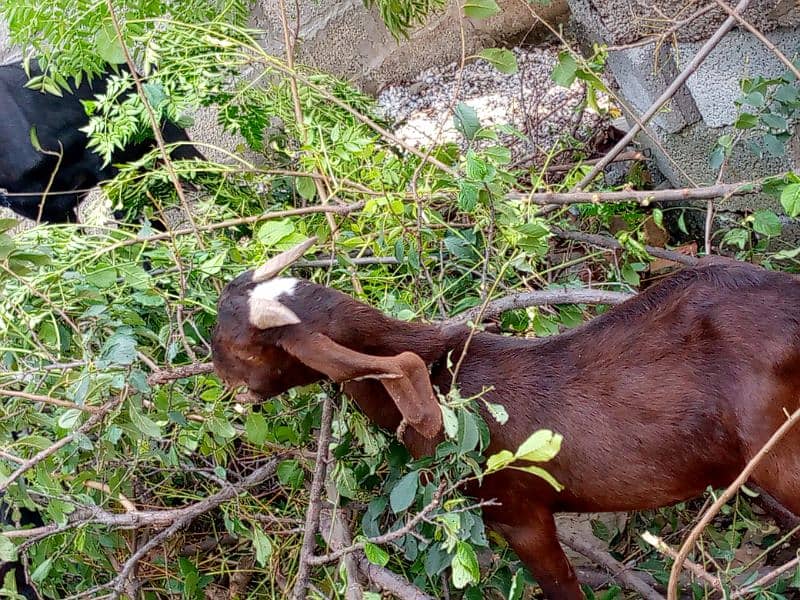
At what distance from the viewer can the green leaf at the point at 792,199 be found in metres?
2.47

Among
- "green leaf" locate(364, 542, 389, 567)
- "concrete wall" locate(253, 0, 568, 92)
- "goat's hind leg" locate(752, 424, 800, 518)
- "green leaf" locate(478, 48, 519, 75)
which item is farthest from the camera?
"concrete wall" locate(253, 0, 568, 92)

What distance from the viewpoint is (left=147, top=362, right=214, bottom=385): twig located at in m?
2.51

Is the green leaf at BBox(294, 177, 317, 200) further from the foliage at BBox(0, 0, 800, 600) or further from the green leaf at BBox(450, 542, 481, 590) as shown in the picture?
the green leaf at BBox(450, 542, 481, 590)

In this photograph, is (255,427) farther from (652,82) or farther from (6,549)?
(652,82)

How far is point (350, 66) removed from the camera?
6.21 m

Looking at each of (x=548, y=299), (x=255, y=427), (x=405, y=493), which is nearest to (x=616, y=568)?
(x=548, y=299)

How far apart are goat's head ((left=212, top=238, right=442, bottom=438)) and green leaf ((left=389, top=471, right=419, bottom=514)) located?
25 cm

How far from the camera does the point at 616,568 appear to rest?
296 cm

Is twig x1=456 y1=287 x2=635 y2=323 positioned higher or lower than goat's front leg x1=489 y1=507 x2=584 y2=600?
higher

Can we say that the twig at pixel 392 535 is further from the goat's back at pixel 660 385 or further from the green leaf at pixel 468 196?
the green leaf at pixel 468 196

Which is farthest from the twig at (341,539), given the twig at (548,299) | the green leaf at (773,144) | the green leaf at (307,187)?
the green leaf at (773,144)

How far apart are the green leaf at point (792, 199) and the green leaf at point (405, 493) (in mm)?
1192

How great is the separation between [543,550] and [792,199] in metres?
1.16

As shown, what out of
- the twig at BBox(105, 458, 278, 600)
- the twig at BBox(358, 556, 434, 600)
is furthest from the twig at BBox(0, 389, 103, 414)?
the twig at BBox(358, 556, 434, 600)
